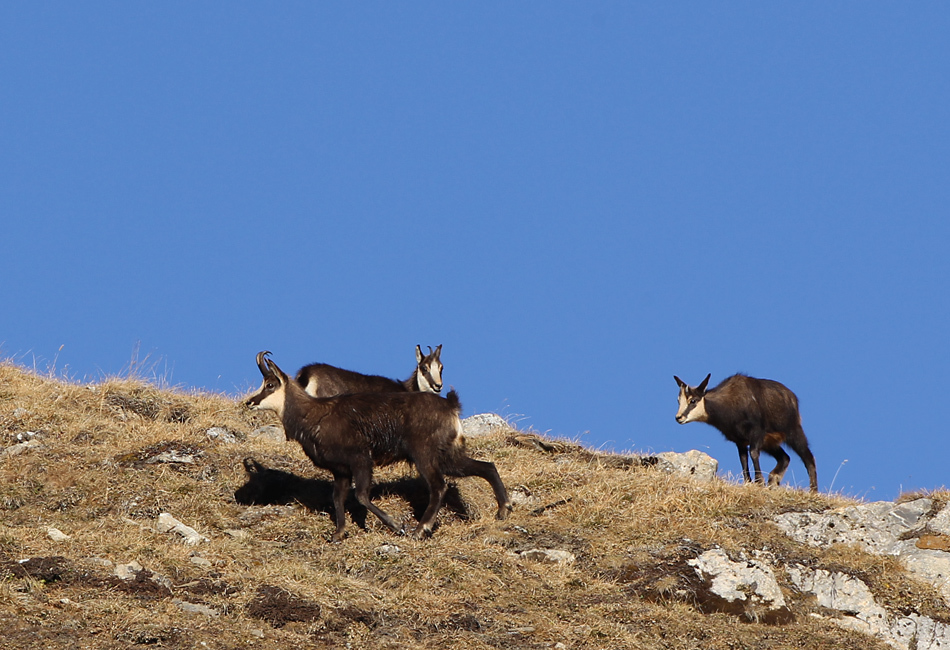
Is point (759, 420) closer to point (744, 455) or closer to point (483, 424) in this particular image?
point (744, 455)

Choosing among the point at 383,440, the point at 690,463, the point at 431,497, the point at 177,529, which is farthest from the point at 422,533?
the point at 690,463

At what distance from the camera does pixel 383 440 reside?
447 inches

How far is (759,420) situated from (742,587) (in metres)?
6.57

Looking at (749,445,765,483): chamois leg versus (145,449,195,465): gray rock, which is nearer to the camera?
(145,449,195,465): gray rock

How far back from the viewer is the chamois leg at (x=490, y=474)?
1162 centimetres

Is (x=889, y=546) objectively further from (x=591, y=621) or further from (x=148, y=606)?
(x=148, y=606)

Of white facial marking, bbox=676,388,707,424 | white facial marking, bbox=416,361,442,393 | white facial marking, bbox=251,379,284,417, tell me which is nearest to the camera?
white facial marking, bbox=251,379,284,417

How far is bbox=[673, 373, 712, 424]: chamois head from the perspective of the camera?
1691 centimetres

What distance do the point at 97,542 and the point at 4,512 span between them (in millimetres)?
1853

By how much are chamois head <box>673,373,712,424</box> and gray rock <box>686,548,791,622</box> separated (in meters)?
6.58

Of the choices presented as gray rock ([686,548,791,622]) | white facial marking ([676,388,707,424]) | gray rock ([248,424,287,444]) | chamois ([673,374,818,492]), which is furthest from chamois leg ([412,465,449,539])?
white facial marking ([676,388,707,424])

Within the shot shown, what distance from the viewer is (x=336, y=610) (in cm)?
854

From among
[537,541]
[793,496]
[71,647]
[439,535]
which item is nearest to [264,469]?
[439,535]

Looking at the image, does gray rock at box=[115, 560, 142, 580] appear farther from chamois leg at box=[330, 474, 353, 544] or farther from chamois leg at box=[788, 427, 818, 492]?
chamois leg at box=[788, 427, 818, 492]
